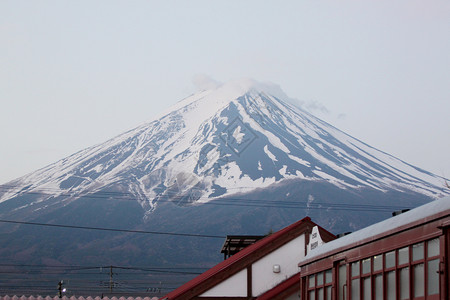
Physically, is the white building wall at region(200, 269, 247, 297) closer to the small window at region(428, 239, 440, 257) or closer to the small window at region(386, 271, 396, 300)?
the small window at region(386, 271, 396, 300)

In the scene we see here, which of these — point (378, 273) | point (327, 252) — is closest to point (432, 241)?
point (378, 273)

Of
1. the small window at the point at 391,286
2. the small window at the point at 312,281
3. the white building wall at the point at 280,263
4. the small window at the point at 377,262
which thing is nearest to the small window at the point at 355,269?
the small window at the point at 377,262

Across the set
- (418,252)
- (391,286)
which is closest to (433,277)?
(418,252)

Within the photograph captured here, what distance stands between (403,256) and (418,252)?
59 cm

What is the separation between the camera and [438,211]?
13633 mm

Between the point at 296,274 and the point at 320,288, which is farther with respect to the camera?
the point at 296,274

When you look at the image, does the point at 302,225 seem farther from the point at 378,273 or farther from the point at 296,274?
the point at 378,273

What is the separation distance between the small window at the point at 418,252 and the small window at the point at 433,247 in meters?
0.31

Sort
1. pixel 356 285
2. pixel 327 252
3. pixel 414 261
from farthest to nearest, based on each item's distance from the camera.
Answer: pixel 327 252
pixel 356 285
pixel 414 261

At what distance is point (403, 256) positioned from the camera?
48.8ft

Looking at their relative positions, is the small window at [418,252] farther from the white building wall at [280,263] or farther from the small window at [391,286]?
the white building wall at [280,263]

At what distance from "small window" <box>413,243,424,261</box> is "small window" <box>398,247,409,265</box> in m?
0.26

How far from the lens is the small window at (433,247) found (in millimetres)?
13575

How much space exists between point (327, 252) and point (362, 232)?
233cm
